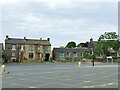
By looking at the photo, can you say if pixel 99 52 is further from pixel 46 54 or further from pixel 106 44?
pixel 46 54

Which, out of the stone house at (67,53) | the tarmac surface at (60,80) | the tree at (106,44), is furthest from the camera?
the stone house at (67,53)

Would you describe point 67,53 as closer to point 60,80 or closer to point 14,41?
point 14,41

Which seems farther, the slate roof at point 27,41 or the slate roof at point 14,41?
the slate roof at point 27,41

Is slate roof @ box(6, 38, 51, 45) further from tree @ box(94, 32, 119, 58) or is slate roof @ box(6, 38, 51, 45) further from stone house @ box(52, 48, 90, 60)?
tree @ box(94, 32, 119, 58)

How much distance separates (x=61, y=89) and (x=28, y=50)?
53.9 m

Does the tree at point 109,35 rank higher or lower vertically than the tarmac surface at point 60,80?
higher

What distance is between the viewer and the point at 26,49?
204 ft

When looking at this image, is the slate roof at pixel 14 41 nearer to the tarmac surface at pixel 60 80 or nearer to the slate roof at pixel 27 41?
the slate roof at pixel 27 41

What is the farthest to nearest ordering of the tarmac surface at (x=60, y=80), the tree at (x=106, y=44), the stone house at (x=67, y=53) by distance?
the stone house at (x=67, y=53), the tree at (x=106, y=44), the tarmac surface at (x=60, y=80)

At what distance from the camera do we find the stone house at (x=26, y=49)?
2360 inches

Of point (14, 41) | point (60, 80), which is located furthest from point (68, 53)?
point (60, 80)

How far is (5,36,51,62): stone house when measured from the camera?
59.9 meters

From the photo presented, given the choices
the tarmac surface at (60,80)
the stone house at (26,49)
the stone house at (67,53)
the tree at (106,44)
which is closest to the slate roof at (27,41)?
the stone house at (26,49)

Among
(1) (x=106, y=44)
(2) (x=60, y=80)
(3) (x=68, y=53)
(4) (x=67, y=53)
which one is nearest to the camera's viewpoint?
(2) (x=60, y=80)
